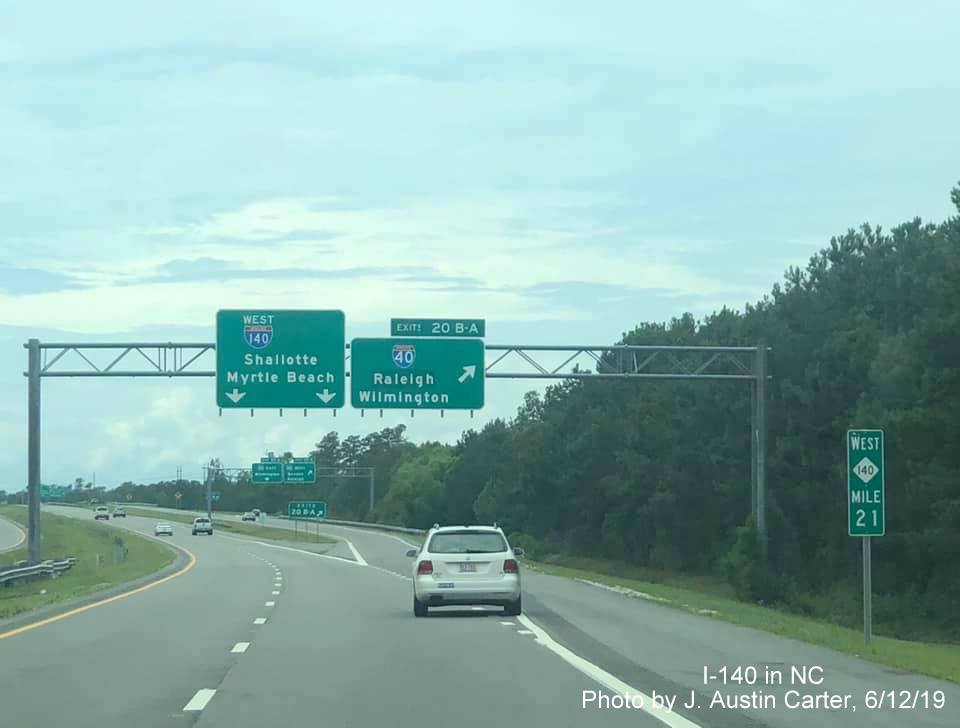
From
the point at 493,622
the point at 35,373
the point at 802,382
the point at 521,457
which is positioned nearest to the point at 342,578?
the point at 35,373

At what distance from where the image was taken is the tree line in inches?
2029

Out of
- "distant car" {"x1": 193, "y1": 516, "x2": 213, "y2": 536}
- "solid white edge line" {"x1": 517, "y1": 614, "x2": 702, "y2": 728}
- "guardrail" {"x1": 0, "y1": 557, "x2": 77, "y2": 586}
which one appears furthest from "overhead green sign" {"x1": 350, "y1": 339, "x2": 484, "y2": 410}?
"distant car" {"x1": 193, "y1": 516, "x2": 213, "y2": 536}

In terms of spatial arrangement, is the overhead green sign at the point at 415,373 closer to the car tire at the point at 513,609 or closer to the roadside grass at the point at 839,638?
the roadside grass at the point at 839,638

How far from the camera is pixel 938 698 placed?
14258mm

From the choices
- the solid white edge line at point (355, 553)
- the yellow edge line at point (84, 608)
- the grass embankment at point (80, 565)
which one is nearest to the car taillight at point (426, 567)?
the yellow edge line at point (84, 608)

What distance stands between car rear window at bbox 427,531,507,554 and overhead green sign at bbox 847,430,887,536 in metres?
8.18

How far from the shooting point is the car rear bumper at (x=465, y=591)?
86.6ft

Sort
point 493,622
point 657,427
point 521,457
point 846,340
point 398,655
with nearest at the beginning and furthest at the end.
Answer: point 398,655 → point 493,622 → point 846,340 → point 657,427 → point 521,457

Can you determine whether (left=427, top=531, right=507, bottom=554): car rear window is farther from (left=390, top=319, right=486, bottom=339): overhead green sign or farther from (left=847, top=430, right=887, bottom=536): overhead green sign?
(left=390, top=319, right=486, bottom=339): overhead green sign

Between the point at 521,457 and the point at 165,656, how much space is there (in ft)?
305

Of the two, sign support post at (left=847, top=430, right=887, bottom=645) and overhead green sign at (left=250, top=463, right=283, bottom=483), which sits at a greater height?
sign support post at (left=847, top=430, right=887, bottom=645)

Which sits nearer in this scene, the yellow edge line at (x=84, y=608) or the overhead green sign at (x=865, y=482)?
the overhead green sign at (x=865, y=482)

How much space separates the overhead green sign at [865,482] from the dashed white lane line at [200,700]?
29.9 feet

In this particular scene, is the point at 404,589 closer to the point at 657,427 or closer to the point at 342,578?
the point at 342,578
